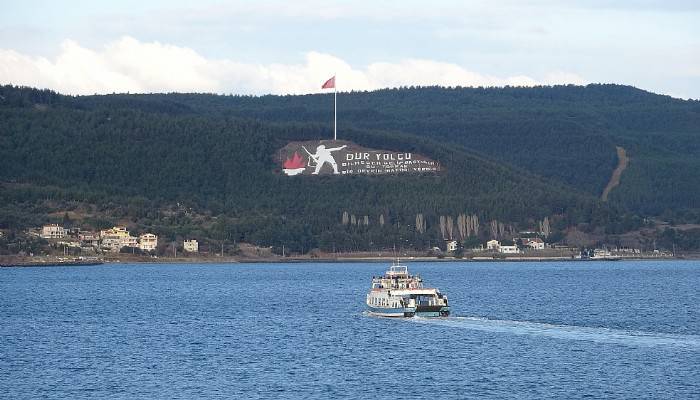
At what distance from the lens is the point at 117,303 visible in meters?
164

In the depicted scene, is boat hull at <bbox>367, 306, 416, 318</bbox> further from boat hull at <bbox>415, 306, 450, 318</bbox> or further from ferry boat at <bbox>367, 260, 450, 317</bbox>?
boat hull at <bbox>415, 306, 450, 318</bbox>

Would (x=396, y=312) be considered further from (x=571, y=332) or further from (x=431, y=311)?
(x=571, y=332)

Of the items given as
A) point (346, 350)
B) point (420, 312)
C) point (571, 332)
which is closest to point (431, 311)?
point (420, 312)

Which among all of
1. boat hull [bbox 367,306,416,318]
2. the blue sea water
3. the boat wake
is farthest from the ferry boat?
the blue sea water

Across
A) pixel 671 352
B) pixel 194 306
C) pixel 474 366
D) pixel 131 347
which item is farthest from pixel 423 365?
pixel 194 306

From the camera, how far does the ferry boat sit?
129375mm

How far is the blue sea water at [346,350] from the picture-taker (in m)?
89.7

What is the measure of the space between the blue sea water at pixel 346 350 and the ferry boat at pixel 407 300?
1689 mm

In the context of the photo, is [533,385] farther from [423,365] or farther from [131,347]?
[131,347]

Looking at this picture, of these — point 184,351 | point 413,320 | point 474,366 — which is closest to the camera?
point 474,366

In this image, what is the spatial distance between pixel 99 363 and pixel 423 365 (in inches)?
893

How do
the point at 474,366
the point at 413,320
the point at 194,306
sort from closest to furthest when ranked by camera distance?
the point at 474,366 < the point at 413,320 < the point at 194,306

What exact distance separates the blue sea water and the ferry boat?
1689 mm

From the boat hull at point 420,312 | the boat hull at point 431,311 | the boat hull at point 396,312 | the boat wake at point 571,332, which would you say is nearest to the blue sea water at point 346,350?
the boat wake at point 571,332
